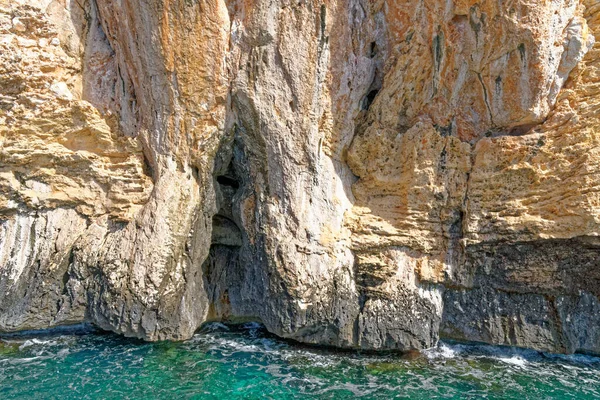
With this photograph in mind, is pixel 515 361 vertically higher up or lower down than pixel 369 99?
lower down

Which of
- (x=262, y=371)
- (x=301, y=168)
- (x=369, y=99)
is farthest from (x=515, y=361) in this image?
(x=369, y=99)

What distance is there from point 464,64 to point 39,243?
1106 cm

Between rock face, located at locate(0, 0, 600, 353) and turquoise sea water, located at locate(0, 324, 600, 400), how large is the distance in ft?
1.51

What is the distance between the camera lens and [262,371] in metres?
8.55

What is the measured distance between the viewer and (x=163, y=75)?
9508mm

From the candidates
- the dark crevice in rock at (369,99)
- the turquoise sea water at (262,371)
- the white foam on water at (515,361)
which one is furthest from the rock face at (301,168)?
the turquoise sea water at (262,371)

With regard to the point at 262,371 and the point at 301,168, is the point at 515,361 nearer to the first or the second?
the point at 262,371

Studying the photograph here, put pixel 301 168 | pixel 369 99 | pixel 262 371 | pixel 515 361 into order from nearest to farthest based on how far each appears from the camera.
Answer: pixel 262 371 → pixel 515 361 → pixel 301 168 → pixel 369 99

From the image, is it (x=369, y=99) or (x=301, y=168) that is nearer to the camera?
(x=301, y=168)

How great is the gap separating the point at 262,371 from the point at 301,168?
15.2 feet

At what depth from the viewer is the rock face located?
28.8 feet

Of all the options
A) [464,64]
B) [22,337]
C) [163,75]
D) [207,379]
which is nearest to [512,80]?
[464,64]

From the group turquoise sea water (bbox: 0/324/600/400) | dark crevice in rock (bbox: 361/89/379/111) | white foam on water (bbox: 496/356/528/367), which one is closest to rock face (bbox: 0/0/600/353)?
dark crevice in rock (bbox: 361/89/379/111)

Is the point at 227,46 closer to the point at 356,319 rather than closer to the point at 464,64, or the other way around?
the point at 464,64
